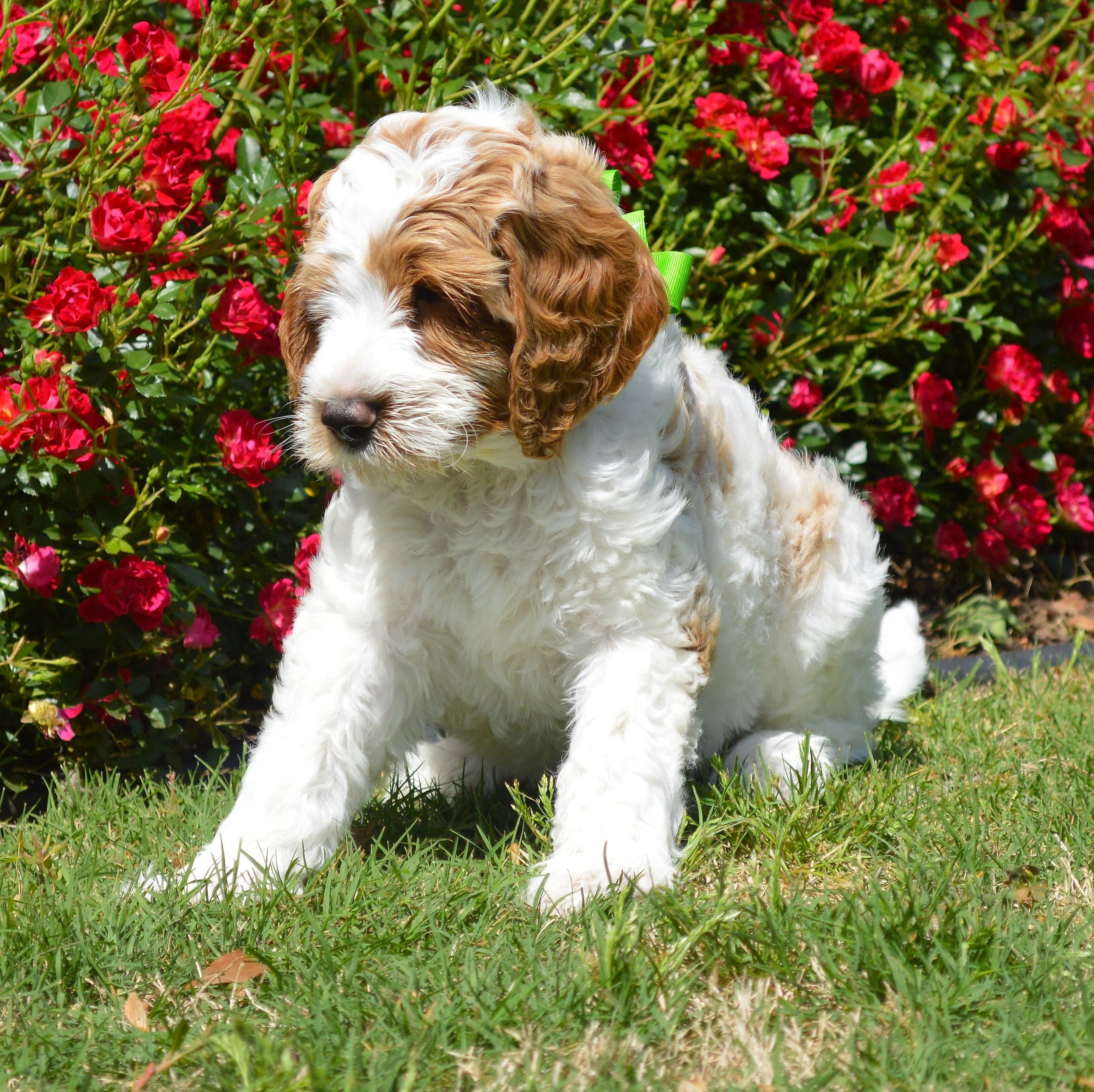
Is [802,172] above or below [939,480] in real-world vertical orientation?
above

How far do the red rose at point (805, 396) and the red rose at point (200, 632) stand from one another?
90.2 inches

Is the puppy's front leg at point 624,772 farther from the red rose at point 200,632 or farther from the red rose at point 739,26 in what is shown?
the red rose at point 739,26

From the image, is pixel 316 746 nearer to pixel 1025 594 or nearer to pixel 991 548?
pixel 991 548

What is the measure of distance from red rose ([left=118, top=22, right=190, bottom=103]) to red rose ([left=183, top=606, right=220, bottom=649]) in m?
1.51

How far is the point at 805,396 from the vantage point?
188 inches

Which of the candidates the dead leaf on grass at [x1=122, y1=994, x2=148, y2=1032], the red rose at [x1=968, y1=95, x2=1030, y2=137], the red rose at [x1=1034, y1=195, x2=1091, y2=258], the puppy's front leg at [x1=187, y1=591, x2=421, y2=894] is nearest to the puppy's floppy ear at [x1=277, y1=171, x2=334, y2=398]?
the puppy's front leg at [x1=187, y1=591, x2=421, y2=894]

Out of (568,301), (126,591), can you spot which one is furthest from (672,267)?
(126,591)

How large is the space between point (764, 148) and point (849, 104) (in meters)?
0.59

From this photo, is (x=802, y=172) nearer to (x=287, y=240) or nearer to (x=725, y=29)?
(x=725, y=29)

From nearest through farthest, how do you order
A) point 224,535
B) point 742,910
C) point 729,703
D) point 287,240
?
point 742,910 → point 729,703 → point 287,240 → point 224,535

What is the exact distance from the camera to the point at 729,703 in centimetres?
350

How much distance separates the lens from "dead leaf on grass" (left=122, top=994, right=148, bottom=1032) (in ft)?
7.41

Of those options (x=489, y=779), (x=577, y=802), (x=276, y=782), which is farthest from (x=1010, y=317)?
(x=276, y=782)

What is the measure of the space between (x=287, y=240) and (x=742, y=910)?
91.0 inches
